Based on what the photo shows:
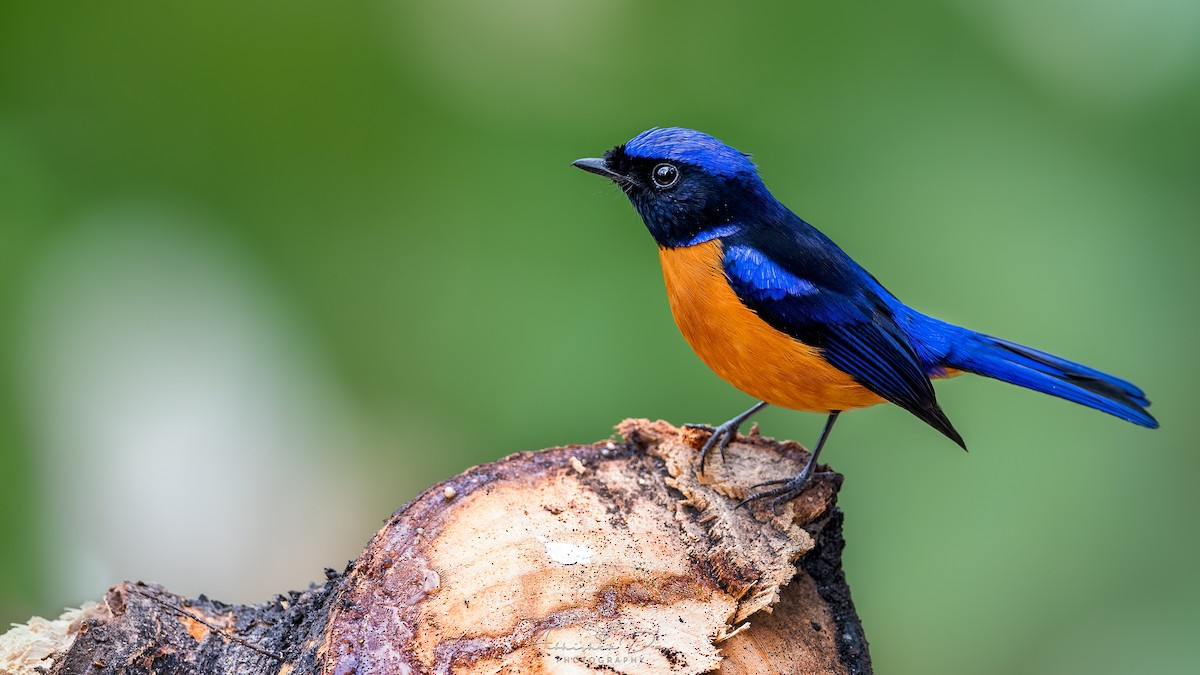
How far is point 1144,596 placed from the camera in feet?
14.6

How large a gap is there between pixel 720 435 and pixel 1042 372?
1150mm

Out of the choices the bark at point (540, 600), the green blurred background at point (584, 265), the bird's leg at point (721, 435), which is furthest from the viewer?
the green blurred background at point (584, 265)

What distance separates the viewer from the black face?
10.8ft

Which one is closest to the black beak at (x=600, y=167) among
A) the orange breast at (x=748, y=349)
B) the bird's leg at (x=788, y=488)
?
the orange breast at (x=748, y=349)

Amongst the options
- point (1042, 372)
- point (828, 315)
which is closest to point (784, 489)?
point (828, 315)

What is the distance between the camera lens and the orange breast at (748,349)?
3.15 m

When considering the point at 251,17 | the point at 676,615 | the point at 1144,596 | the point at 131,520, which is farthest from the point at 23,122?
the point at 1144,596

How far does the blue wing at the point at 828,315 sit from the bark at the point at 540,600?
515 mm

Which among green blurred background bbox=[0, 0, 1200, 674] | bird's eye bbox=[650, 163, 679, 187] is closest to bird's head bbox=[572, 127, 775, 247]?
bird's eye bbox=[650, 163, 679, 187]

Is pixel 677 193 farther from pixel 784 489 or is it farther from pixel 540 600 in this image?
pixel 540 600

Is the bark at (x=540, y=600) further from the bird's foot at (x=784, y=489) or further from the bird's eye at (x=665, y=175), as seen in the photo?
the bird's eye at (x=665, y=175)

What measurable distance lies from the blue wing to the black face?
13cm

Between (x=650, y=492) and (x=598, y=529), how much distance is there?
0.23 meters

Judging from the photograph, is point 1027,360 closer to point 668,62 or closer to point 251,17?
point 668,62
